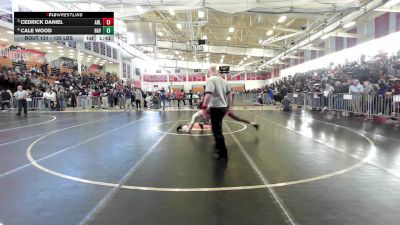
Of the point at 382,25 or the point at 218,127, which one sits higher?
the point at 382,25

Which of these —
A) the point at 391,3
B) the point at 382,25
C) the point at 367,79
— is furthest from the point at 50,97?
the point at 382,25

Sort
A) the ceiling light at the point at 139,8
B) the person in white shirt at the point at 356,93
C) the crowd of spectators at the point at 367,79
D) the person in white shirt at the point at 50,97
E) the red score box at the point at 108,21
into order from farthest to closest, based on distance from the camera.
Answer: the person in white shirt at the point at 50,97 → the person in white shirt at the point at 356,93 → the red score box at the point at 108,21 → the ceiling light at the point at 139,8 → the crowd of spectators at the point at 367,79

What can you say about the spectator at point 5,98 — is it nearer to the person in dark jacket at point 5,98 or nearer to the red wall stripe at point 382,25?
the person in dark jacket at point 5,98

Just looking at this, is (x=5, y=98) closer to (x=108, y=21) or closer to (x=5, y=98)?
(x=5, y=98)

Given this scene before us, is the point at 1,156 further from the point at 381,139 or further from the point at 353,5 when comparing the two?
the point at 353,5

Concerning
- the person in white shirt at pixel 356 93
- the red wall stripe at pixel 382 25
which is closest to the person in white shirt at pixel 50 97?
the person in white shirt at pixel 356 93

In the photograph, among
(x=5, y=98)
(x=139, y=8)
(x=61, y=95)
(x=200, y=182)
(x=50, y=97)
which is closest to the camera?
(x=200, y=182)

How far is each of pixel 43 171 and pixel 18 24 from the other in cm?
1064
